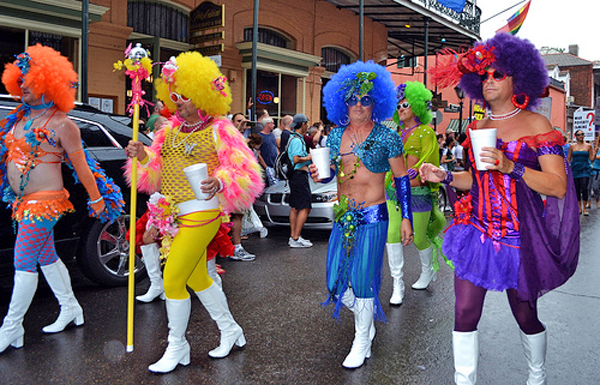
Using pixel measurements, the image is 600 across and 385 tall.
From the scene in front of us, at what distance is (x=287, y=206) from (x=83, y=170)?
532 cm

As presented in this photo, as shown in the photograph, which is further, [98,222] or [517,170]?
[98,222]

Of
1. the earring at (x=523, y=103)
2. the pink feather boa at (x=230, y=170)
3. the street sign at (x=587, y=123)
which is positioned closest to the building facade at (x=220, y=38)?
the pink feather boa at (x=230, y=170)

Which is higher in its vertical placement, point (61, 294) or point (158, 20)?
point (158, 20)

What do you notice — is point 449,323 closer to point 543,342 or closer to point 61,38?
point 543,342

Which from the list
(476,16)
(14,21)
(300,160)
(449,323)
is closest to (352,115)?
(449,323)

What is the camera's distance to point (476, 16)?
24766mm

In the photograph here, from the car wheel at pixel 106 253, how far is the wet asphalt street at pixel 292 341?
177mm

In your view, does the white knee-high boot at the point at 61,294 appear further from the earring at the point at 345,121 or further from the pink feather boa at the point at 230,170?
the earring at the point at 345,121

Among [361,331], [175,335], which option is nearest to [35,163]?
[175,335]

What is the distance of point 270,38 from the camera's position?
1734 centimetres

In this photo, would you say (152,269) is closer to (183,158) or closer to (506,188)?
(183,158)

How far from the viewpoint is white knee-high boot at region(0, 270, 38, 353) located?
389 cm

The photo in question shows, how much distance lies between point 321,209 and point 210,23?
6786 millimetres

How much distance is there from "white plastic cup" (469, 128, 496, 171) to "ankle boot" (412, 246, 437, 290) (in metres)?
3.17
